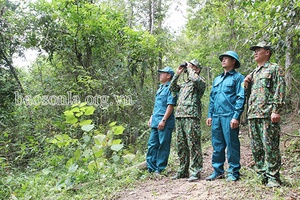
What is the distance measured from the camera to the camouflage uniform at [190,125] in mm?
3783

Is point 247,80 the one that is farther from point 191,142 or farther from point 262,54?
point 191,142

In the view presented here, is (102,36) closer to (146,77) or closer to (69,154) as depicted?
(146,77)

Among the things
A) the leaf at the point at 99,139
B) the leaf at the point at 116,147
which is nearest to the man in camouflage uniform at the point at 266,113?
the leaf at the point at 116,147

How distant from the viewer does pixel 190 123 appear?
381cm

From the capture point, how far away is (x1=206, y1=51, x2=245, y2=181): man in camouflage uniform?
344 centimetres

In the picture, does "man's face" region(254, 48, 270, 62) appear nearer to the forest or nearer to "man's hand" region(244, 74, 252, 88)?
"man's hand" region(244, 74, 252, 88)

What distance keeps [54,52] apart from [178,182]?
20.4ft

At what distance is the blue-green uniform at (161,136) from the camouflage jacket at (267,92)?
1390 millimetres

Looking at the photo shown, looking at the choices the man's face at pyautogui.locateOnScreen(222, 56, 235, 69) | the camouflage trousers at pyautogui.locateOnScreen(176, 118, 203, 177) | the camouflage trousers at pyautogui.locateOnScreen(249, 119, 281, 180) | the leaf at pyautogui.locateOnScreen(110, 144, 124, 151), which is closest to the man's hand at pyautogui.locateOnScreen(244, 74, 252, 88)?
the man's face at pyautogui.locateOnScreen(222, 56, 235, 69)

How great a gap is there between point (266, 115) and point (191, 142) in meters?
1.14

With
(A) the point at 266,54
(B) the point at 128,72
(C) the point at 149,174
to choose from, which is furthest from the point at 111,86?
(A) the point at 266,54

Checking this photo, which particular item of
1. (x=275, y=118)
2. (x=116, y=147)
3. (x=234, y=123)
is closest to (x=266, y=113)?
(x=275, y=118)

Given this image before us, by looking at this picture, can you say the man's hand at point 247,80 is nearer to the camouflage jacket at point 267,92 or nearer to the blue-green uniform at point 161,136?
the camouflage jacket at point 267,92

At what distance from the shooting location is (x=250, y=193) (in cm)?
282
